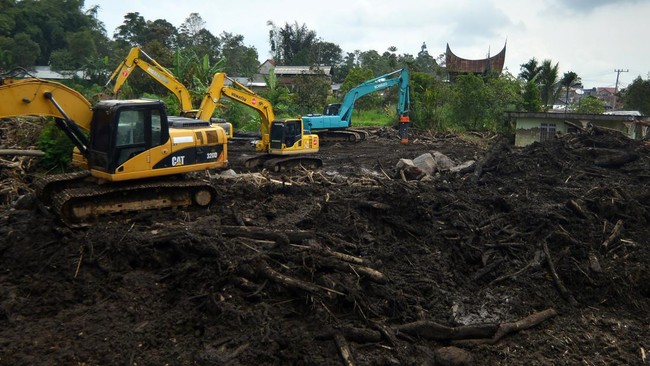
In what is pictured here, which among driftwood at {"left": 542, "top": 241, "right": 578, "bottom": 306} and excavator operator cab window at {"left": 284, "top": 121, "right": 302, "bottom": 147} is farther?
excavator operator cab window at {"left": 284, "top": 121, "right": 302, "bottom": 147}

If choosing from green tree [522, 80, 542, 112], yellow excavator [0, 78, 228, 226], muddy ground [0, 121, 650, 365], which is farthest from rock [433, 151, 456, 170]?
green tree [522, 80, 542, 112]

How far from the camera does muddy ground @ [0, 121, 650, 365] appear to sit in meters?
5.94

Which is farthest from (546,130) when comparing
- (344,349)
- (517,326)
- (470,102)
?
(344,349)

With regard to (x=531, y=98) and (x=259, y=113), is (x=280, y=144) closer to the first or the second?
(x=259, y=113)

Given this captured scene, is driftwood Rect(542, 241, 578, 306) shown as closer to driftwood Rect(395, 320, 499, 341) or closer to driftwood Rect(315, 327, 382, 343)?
driftwood Rect(395, 320, 499, 341)

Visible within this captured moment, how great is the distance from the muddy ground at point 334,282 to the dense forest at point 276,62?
17470mm

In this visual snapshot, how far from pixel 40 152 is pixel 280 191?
19.2 ft

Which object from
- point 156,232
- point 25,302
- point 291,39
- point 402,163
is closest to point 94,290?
point 25,302

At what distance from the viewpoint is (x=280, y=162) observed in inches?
646

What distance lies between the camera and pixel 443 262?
8.93 m

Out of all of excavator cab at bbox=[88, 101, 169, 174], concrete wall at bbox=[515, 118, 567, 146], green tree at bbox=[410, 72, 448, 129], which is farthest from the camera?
green tree at bbox=[410, 72, 448, 129]

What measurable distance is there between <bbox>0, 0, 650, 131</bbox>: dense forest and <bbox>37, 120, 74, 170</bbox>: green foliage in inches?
426

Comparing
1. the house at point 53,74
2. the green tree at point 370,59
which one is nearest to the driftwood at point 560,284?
the house at point 53,74

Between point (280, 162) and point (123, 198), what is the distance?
23.8ft
